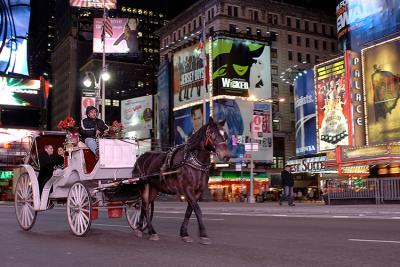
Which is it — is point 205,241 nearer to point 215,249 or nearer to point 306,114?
point 215,249

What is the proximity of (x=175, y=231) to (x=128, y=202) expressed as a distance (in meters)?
1.44

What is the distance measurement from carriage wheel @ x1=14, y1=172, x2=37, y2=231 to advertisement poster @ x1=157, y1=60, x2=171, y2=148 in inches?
2821

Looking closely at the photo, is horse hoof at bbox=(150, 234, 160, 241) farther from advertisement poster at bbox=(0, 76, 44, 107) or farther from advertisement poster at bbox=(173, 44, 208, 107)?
advertisement poster at bbox=(173, 44, 208, 107)

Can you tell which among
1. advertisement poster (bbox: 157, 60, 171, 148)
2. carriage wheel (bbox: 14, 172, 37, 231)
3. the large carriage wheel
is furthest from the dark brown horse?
advertisement poster (bbox: 157, 60, 171, 148)

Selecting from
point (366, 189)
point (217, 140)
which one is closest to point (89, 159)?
point (217, 140)

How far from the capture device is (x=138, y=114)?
9638 cm

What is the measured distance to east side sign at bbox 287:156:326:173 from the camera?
193 ft

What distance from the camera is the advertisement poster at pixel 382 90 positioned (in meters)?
47.3

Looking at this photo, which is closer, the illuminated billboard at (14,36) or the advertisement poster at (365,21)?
the advertisement poster at (365,21)

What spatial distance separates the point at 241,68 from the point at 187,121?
38.0 ft

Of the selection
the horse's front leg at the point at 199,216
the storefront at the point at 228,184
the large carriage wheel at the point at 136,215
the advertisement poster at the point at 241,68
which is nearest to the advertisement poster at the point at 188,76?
the advertisement poster at the point at 241,68

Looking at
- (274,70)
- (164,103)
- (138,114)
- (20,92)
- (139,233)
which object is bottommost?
(139,233)

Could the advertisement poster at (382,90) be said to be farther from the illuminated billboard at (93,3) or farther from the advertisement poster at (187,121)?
the advertisement poster at (187,121)

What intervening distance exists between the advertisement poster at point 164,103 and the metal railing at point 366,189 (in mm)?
54701
